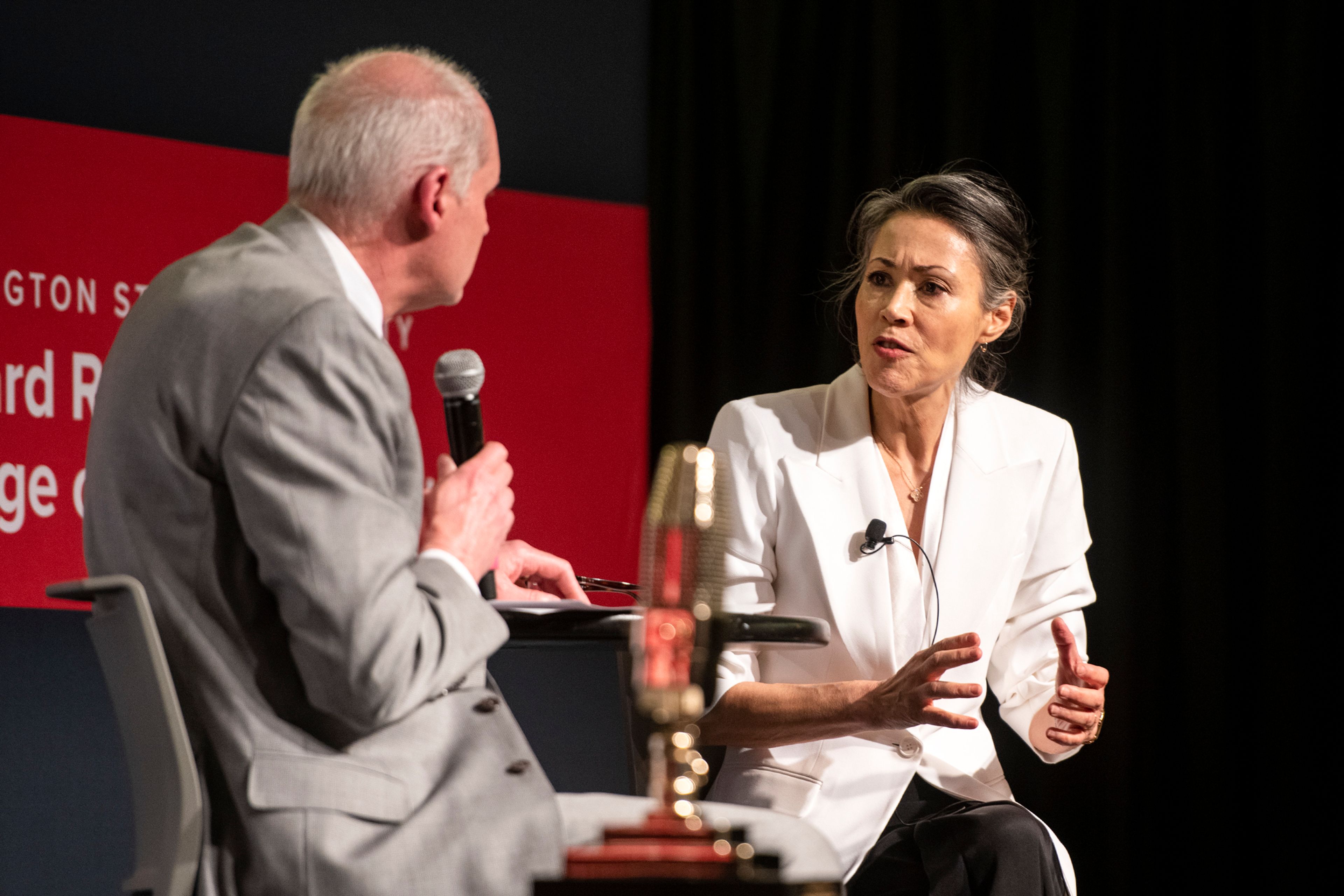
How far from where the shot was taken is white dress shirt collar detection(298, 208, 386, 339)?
143cm

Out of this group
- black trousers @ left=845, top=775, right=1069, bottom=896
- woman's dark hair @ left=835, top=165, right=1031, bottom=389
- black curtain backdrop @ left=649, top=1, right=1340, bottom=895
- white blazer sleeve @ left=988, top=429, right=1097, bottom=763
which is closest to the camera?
black trousers @ left=845, top=775, right=1069, bottom=896

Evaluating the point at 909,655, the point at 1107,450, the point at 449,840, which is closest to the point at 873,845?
the point at 909,655

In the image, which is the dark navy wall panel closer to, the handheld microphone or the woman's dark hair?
the handheld microphone

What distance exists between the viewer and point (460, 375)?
61.9 inches

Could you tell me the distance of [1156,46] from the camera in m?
3.52

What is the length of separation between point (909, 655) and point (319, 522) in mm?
1440

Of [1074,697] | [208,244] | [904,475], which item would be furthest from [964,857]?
[208,244]

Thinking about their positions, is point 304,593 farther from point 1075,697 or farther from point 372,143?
point 1075,697

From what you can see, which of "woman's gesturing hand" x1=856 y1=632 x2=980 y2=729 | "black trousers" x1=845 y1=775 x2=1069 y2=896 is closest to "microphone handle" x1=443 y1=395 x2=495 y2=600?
"woman's gesturing hand" x1=856 y1=632 x2=980 y2=729

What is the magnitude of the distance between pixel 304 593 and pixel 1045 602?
1.68 m

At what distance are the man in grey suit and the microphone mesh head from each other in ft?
0.81

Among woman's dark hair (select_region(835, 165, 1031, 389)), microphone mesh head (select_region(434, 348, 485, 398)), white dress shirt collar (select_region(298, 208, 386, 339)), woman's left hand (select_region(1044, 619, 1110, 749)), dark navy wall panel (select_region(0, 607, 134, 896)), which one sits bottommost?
dark navy wall panel (select_region(0, 607, 134, 896))

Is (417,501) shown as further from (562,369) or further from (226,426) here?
(562,369)

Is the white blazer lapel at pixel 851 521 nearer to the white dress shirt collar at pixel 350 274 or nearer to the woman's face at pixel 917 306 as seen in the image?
the woman's face at pixel 917 306
